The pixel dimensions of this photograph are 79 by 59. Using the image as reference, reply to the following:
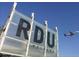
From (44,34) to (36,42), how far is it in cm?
34

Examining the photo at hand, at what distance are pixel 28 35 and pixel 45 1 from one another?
0.91 meters

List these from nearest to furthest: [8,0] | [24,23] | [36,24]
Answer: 1. [8,0]
2. [24,23]
3. [36,24]

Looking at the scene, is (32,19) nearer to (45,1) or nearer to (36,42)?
(36,42)

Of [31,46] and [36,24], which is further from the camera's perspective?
[36,24]

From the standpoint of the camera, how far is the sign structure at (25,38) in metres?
3.07

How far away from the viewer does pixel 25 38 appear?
349 centimetres

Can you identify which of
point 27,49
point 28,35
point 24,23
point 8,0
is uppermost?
point 8,0

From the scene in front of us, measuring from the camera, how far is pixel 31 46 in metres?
3.50

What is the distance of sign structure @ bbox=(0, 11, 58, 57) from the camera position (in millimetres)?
3069

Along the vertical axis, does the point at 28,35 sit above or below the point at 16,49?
above

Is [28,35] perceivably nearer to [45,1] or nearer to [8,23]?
[8,23]

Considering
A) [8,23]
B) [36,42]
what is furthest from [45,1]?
[36,42]

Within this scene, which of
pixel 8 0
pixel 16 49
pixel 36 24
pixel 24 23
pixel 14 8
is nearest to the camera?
pixel 8 0

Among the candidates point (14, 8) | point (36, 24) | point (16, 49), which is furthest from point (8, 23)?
point (36, 24)
